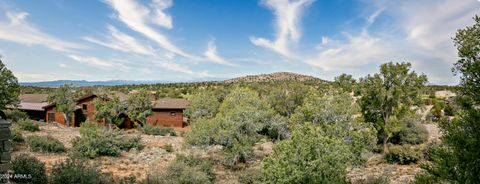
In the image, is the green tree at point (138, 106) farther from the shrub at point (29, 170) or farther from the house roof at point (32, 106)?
the shrub at point (29, 170)

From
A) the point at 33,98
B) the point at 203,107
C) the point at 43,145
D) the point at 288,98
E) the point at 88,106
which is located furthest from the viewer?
the point at 33,98

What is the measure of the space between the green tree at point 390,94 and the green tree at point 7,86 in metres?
29.2

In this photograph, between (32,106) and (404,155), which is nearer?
(404,155)

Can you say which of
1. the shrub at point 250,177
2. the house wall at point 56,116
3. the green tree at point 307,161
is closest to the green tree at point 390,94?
the shrub at point 250,177

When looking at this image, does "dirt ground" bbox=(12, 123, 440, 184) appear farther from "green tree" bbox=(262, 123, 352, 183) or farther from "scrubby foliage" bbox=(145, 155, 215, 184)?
"green tree" bbox=(262, 123, 352, 183)

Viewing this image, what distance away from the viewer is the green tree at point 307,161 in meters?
12.9

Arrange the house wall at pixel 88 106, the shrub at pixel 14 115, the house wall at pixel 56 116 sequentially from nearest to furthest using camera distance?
the shrub at pixel 14 115 → the house wall at pixel 88 106 → the house wall at pixel 56 116

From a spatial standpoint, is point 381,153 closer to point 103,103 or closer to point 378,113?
point 378,113

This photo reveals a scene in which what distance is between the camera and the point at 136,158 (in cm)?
2603

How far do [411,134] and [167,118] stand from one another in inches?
1268

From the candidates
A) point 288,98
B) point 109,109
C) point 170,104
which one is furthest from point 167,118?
point 288,98

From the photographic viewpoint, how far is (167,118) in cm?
4897

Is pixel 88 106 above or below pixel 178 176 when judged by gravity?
above

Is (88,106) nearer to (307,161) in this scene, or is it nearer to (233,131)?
(233,131)
